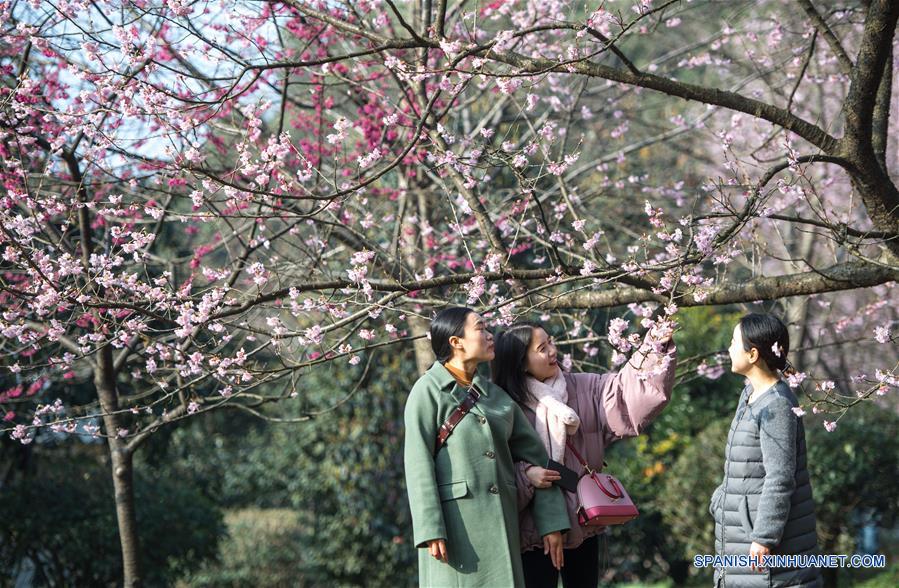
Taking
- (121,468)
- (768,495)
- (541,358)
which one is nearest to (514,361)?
(541,358)

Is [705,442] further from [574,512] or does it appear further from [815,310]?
[574,512]

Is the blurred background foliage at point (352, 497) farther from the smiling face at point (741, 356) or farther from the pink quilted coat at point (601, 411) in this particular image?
the smiling face at point (741, 356)

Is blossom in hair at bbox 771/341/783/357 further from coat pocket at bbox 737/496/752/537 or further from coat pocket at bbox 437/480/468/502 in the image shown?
coat pocket at bbox 437/480/468/502

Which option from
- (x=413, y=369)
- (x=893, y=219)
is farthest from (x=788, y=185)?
(x=413, y=369)

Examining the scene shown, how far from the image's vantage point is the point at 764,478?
3.17 m

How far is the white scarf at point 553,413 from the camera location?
11.2 feet

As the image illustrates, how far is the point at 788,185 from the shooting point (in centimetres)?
350

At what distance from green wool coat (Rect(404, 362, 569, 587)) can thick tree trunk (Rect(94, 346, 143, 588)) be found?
2.22 metres

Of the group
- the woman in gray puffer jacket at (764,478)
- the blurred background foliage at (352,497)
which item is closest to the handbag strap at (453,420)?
the woman in gray puffer jacket at (764,478)

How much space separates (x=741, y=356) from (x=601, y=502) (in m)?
0.70

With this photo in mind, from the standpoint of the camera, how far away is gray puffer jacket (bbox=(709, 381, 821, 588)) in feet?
10.2

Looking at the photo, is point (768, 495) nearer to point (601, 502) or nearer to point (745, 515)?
point (745, 515)

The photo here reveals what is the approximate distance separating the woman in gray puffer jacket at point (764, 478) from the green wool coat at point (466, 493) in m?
0.57

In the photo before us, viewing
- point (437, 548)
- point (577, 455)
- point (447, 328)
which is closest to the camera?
point (437, 548)
